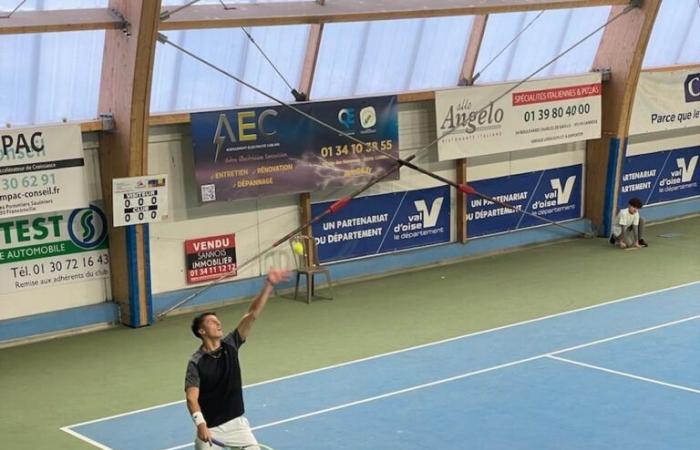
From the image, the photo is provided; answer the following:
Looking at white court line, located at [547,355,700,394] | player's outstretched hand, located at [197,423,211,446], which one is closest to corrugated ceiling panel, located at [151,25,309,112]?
white court line, located at [547,355,700,394]

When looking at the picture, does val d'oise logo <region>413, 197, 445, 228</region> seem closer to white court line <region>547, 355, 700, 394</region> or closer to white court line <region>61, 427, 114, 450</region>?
white court line <region>547, 355, 700, 394</region>

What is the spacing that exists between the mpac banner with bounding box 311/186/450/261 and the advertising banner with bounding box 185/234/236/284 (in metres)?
1.67

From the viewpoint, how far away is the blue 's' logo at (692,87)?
2450cm

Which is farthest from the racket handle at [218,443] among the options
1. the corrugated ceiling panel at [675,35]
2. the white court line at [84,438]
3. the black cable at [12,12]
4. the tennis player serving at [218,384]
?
the corrugated ceiling panel at [675,35]

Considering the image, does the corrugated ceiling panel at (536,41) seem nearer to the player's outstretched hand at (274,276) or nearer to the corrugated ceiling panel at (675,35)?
the corrugated ceiling panel at (675,35)

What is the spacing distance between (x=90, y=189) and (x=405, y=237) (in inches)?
245

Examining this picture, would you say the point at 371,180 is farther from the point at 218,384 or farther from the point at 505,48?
the point at 218,384

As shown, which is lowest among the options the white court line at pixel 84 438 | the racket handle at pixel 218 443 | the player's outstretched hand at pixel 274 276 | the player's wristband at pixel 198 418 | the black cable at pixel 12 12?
the white court line at pixel 84 438

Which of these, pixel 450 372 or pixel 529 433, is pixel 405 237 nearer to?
pixel 450 372

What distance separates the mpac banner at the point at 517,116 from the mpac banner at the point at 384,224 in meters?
1.09

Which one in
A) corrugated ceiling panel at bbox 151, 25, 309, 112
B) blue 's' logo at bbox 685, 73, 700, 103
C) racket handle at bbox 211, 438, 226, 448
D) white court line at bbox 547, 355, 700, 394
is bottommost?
Answer: white court line at bbox 547, 355, 700, 394

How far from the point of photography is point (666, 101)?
952 inches

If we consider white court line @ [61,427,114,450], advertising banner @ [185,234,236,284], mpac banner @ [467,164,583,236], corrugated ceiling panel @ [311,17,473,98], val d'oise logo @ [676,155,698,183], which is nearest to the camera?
white court line @ [61,427,114,450]

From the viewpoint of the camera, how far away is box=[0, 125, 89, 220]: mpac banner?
53.5ft
